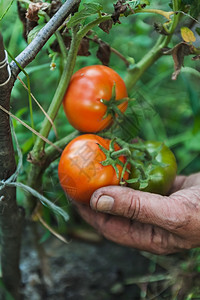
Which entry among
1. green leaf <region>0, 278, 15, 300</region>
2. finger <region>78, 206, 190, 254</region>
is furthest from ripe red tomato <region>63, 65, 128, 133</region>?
green leaf <region>0, 278, 15, 300</region>

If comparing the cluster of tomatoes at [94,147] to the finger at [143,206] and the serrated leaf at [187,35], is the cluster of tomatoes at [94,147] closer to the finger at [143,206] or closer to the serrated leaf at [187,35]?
the finger at [143,206]

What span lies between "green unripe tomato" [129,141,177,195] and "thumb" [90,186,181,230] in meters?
0.05

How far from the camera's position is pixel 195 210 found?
0.78 metres

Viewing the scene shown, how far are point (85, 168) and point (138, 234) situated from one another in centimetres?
26

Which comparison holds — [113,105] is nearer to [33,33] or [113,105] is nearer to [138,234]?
[33,33]

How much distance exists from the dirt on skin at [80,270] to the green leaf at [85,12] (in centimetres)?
70

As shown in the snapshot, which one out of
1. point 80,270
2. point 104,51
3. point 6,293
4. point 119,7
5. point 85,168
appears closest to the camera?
point 119,7

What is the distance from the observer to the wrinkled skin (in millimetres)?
746

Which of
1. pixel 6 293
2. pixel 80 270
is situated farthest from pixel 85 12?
pixel 80 270

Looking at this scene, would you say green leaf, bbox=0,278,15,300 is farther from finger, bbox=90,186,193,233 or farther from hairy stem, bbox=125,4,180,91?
hairy stem, bbox=125,4,180,91

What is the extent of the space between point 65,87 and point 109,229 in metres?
0.36

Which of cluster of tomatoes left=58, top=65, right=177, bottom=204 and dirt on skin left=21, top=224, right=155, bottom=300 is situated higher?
cluster of tomatoes left=58, top=65, right=177, bottom=204

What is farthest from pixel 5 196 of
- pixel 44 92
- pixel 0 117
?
pixel 44 92

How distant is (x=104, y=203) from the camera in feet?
2.39
